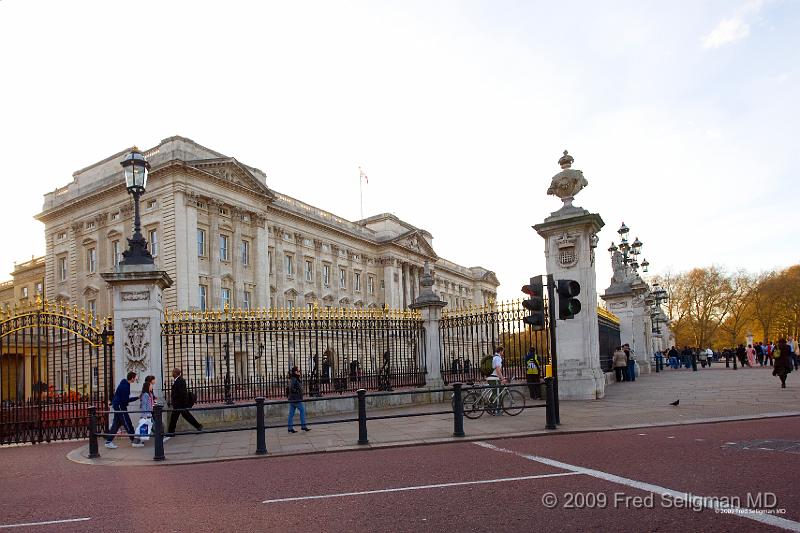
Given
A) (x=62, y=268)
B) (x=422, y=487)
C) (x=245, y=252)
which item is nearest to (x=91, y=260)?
(x=62, y=268)

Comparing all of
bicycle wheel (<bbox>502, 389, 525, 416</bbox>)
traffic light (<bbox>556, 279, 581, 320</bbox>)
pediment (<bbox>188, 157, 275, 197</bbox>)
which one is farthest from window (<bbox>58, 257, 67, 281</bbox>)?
traffic light (<bbox>556, 279, 581, 320</bbox>)

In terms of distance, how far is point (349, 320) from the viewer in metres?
19.0

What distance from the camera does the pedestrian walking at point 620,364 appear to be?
961 inches

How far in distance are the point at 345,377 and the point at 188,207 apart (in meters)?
33.8

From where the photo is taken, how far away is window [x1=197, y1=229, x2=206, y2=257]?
5016cm

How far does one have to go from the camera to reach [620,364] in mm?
24516

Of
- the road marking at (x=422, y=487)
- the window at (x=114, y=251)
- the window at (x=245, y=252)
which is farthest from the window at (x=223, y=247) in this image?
the road marking at (x=422, y=487)

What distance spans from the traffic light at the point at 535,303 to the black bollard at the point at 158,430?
663 cm

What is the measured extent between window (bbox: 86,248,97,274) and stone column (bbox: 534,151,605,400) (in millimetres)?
45205

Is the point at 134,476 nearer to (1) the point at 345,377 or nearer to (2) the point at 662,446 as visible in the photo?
(2) the point at 662,446

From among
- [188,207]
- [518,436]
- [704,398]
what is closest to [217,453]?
[518,436]

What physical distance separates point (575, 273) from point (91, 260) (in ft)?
154

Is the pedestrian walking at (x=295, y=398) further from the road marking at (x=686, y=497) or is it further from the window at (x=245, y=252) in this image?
the window at (x=245, y=252)

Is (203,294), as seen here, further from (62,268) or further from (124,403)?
(124,403)
